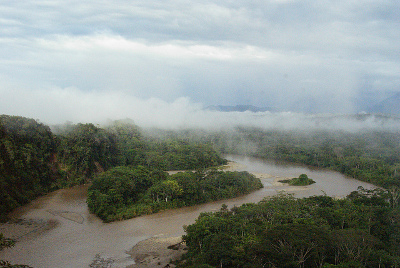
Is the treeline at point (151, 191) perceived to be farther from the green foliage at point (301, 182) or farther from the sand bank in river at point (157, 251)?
the green foliage at point (301, 182)

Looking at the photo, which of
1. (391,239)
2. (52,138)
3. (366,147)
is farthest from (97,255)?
(366,147)

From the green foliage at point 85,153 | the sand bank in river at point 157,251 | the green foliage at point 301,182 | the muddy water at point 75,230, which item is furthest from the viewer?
the green foliage at point 301,182

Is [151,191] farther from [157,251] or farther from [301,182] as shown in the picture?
[301,182]

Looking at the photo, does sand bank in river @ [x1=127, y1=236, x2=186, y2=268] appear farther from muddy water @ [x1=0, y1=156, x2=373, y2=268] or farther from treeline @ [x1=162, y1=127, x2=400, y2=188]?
treeline @ [x1=162, y1=127, x2=400, y2=188]

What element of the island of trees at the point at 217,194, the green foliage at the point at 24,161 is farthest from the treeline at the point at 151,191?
the green foliage at the point at 24,161

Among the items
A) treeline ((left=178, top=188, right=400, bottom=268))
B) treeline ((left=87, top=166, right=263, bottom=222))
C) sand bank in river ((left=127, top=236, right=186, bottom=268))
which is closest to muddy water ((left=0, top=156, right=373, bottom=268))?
sand bank in river ((left=127, top=236, right=186, bottom=268))

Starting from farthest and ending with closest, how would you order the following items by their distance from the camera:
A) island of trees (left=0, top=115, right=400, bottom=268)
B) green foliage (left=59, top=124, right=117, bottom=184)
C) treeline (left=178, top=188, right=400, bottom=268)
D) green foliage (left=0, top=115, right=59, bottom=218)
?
green foliage (left=59, top=124, right=117, bottom=184) < green foliage (left=0, top=115, right=59, bottom=218) < island of trees (left=0, top=115, right=400, bottom=268) < treeline (left=178, top=188, right=400, bottom=268)
